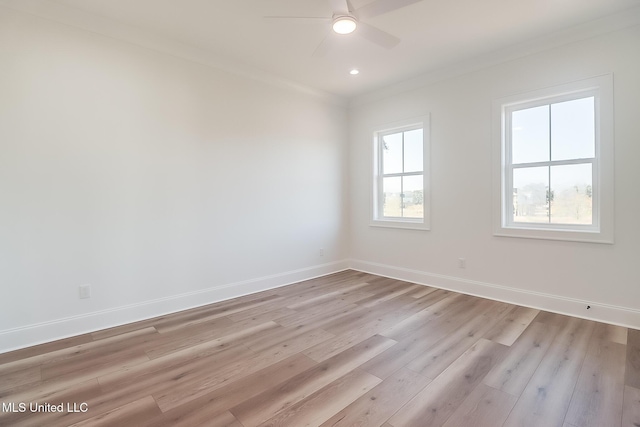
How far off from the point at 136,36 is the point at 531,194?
443 centimetres

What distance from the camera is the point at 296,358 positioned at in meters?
2.26

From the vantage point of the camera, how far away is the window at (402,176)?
422cm

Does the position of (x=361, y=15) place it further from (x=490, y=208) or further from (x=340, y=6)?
(x=490, y=208)

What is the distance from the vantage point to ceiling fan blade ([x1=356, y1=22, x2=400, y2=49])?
2.29 m

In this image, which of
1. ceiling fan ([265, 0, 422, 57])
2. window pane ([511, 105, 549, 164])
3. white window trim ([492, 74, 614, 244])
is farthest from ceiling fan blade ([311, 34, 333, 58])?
window pane ([511, 105, 549, 164])

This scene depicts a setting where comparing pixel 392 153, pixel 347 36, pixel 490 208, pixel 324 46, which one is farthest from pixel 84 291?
pixel 490 208

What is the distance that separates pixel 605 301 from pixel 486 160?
1.78 metres

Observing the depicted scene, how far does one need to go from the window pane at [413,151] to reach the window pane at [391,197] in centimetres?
27

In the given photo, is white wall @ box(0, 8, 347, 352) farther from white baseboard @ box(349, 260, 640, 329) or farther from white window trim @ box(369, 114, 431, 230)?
white baseboard @ box(349, 260, 640, 329)

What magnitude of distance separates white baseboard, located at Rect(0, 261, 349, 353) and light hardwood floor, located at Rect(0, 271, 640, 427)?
121 millimetres

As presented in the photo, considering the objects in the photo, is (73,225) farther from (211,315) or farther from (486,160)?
(486,160)

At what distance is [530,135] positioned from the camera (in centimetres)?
338

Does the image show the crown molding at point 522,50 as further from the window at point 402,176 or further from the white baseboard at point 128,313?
the white baseboard at point 128,313

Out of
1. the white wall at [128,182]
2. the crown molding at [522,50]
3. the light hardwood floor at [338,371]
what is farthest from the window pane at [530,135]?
the white wall at [128,182]
